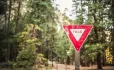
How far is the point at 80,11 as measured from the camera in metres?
32.4

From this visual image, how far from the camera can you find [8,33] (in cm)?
3809

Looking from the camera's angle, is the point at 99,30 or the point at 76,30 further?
the point at 99,30

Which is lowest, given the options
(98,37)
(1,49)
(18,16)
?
(1,49)

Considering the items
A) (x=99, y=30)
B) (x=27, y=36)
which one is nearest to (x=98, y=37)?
(x=99, y=30)

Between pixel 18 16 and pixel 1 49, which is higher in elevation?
pixel 18 16

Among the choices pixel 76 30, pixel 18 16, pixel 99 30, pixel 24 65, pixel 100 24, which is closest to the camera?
pixel 76 30

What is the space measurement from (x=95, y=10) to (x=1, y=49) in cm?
1607

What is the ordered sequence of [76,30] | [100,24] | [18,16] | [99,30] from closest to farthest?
[76,30], [100,24], [99,30], [18,16]

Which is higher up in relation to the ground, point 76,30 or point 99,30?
point 76,30

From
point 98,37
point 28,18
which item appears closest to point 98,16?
point 98,37

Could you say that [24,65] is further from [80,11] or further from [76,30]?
[76,30]

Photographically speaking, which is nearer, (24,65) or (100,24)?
(24,65)

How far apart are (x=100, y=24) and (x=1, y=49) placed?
53.6 ft

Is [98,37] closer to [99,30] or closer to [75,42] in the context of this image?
[99,30]
